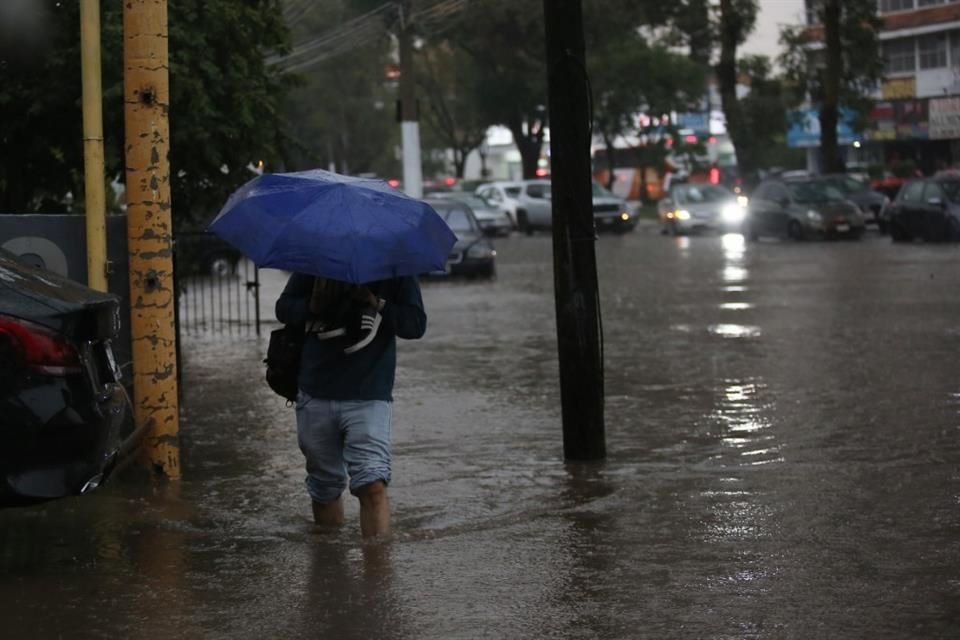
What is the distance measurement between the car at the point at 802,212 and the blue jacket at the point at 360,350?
31790 mm

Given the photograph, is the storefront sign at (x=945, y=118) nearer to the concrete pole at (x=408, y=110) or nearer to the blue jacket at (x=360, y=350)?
the concrete pole at (x=408, y=110)

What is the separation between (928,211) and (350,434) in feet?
96.9

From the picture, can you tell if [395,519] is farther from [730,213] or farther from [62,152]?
[730,213]

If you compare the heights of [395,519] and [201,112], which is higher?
[201,112]

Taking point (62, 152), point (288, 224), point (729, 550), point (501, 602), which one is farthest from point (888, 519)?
point (62, 152)

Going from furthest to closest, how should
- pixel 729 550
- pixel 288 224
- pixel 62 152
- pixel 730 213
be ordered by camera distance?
1. pixel 730 213
2. pixel 62 152
3. pixel 729 550
4. pixel 288 224

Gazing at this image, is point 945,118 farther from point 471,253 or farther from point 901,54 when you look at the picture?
point 471,253

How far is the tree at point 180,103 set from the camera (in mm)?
11914

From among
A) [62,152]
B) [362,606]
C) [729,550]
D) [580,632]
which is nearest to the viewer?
[580,632]

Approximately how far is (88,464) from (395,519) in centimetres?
214

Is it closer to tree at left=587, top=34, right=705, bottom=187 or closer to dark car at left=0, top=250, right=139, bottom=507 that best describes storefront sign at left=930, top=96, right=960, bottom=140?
tree at left=587, top=34, right=705, bottom=187

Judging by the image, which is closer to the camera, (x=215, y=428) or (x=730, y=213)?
(x=215, y=428)

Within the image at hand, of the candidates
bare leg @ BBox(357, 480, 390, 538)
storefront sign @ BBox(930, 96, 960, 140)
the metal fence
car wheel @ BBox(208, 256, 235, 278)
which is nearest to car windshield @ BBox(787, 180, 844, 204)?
storefront sign @ BBox(930, 96, 960, 140)

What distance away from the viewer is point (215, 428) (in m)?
11.8
